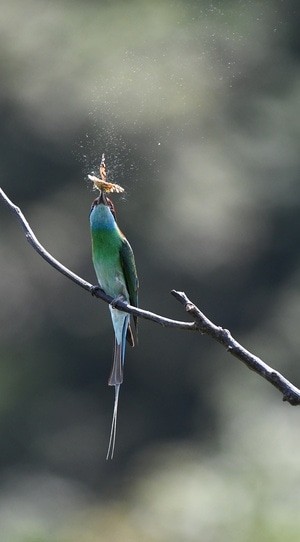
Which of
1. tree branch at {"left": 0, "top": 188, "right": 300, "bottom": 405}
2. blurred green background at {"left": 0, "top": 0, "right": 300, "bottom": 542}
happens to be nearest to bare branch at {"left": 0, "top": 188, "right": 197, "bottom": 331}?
tree branch at {"left": 0, "top": 188, "right": 300, "bottom": 405}

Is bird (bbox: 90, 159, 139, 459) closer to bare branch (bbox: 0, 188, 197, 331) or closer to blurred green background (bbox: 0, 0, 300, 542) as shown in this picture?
bare branch (bbox: 0, 188, 197, 331)

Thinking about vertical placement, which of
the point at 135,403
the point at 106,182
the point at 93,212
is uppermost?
the point at 135,403

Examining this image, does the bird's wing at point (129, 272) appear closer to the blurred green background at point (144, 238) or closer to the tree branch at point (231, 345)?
the tree branch at point (231, 345)

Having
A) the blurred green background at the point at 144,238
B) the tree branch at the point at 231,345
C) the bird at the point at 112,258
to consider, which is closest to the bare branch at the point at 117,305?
the tree branch at the point at 231,345

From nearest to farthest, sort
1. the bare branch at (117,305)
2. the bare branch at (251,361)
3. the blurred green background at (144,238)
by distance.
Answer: the bare branch at (251,361) < the bare branch at (117,305) < the blurred green background at (144,238)

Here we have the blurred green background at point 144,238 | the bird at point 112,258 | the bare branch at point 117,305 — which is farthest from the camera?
the blurred green background at point 144,238

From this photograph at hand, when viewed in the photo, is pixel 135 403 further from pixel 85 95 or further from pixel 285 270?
pixel 85 95

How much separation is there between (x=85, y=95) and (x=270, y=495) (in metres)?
4.87

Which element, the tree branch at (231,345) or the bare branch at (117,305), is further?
the bare branch at (117,305)

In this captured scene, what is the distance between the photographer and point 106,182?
2564 mm

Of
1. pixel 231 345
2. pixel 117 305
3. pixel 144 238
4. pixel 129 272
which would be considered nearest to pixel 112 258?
pixel 129 272

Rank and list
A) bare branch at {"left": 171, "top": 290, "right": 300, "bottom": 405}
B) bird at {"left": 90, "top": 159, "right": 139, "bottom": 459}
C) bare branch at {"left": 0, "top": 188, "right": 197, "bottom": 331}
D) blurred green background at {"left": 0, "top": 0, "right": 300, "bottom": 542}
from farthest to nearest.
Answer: blurred green background at {"left": 0, "top": 0, "right": 300, "bottom": 542}
bird at {"left": 90, "top": 159, "right": 139, "bottom": 459}
bare branch at {"left": 0, "top": 188, "right": 197, "bottom": 331}
bare branch at {"left": 171, "top": 290, "right": 300, "bottom": 405}

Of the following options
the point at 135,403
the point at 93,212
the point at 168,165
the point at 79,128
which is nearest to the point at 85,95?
the point at 79,128

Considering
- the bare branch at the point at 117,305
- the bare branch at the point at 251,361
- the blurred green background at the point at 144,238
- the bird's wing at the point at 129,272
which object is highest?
the blurred green background at the point at 144,238
